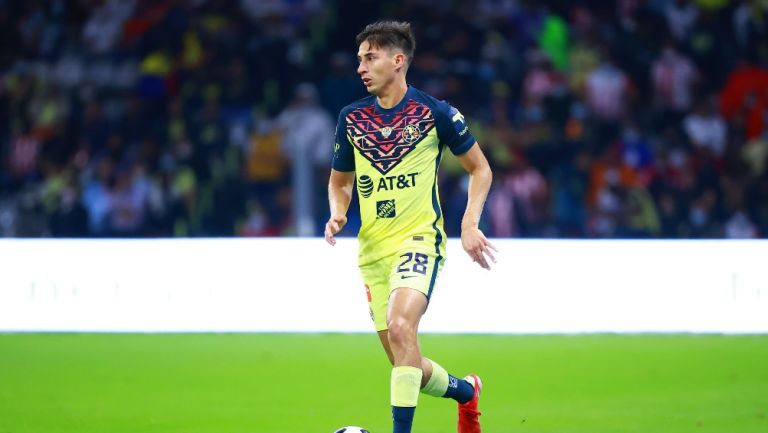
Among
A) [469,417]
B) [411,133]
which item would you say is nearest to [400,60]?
[411,133]

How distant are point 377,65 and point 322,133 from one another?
1001cm

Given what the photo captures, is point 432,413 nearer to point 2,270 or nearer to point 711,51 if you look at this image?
point 2,270

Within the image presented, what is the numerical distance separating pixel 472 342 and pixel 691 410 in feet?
15.3

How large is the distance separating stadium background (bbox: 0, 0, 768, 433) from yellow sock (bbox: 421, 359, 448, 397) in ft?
15.9

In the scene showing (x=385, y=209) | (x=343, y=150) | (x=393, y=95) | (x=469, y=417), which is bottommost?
(x=469, y=417)

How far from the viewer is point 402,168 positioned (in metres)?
6.77

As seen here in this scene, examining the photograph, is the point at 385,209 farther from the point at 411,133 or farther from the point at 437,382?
the point at 437,382

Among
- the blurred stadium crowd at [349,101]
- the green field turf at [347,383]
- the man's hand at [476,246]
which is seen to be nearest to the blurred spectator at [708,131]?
the blurred stadium crowd at [349,101]

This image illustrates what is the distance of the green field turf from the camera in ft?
27.2

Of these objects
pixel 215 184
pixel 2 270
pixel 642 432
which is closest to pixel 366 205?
pixel 642 432

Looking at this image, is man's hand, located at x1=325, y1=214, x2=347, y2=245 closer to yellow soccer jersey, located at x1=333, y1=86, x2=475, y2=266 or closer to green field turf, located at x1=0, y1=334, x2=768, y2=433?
yellow soccer jersey, located at x1=333, y1=86, x2=475, y2=266

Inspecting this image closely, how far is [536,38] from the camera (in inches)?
728

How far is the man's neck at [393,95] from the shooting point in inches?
271

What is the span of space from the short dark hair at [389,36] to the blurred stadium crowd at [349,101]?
361 inches
